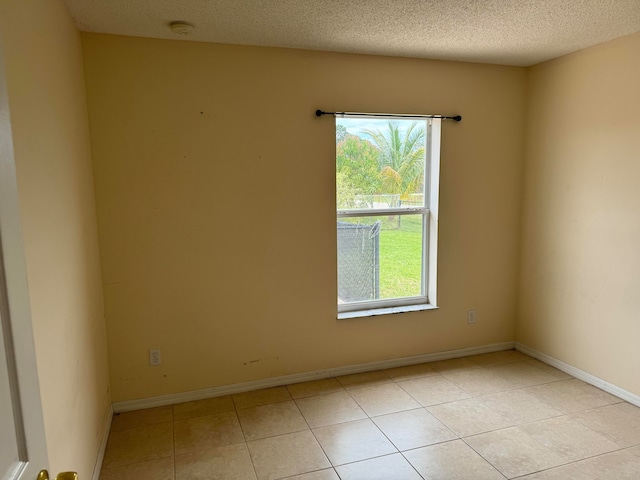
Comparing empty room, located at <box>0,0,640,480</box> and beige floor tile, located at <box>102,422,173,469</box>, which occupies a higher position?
empty room, located at <box>0,0,640,480</box>

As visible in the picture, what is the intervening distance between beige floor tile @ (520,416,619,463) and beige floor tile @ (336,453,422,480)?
32.5 inches

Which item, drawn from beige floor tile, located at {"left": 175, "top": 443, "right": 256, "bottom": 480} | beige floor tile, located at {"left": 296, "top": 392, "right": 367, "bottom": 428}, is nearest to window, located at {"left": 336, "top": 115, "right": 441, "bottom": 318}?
beige floor tile, located at {"left": 296, "top": 392, "right": 367, "bottom": 428}

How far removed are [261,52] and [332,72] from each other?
508 mm

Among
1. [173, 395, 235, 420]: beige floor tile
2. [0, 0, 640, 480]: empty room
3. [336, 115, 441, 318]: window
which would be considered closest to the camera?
[0, 0, 640, 480]: empty room

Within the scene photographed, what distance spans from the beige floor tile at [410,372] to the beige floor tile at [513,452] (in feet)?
2.69

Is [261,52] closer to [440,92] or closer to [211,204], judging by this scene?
[211,204]

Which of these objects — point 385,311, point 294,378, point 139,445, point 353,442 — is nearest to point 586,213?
point 385,311

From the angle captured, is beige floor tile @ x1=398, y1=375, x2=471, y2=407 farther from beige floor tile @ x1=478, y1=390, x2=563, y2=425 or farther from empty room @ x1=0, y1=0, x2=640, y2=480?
beige floor tile @ x1=478, y1=390, x2=563, y2=425

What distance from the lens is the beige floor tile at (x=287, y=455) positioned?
221 centimetres

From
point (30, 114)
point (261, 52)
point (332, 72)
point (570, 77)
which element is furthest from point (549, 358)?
point (30, 114)

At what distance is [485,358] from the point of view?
359cm

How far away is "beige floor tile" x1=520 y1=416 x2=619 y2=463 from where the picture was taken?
2.32m

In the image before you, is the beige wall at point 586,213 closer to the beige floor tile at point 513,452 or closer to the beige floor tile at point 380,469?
the beige floor tile at point 513,452

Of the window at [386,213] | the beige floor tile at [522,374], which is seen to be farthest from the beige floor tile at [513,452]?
the window at [386,213]
